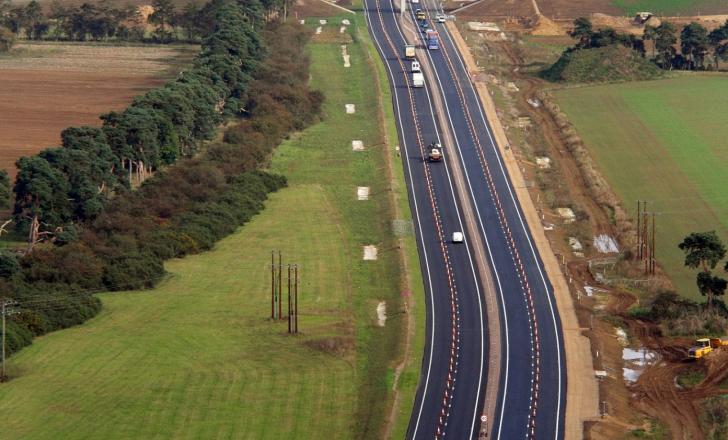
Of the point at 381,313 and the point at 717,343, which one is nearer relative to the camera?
the point at 717,343

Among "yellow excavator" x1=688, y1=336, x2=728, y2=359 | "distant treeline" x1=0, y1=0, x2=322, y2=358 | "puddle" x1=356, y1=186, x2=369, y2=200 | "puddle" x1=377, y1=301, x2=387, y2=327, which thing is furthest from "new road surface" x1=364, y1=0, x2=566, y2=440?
"distant treeline" x1=0, y1=0, x2=322, y2=358

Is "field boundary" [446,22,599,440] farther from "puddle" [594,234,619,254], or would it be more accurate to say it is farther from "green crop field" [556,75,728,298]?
"green crop field" [556,75,728,298]

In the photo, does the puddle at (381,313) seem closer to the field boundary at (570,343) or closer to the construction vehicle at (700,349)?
the field boundary at (570,343)

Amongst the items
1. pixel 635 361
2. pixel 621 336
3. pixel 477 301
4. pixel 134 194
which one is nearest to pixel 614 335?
pixel 621 336

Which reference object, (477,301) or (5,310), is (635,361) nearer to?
(477,301)

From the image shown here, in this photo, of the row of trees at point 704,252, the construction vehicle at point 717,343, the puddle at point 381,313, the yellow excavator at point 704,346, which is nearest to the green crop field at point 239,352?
the puddle at point 381,313

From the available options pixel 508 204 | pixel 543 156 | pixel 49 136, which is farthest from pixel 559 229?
pixel 49 136
